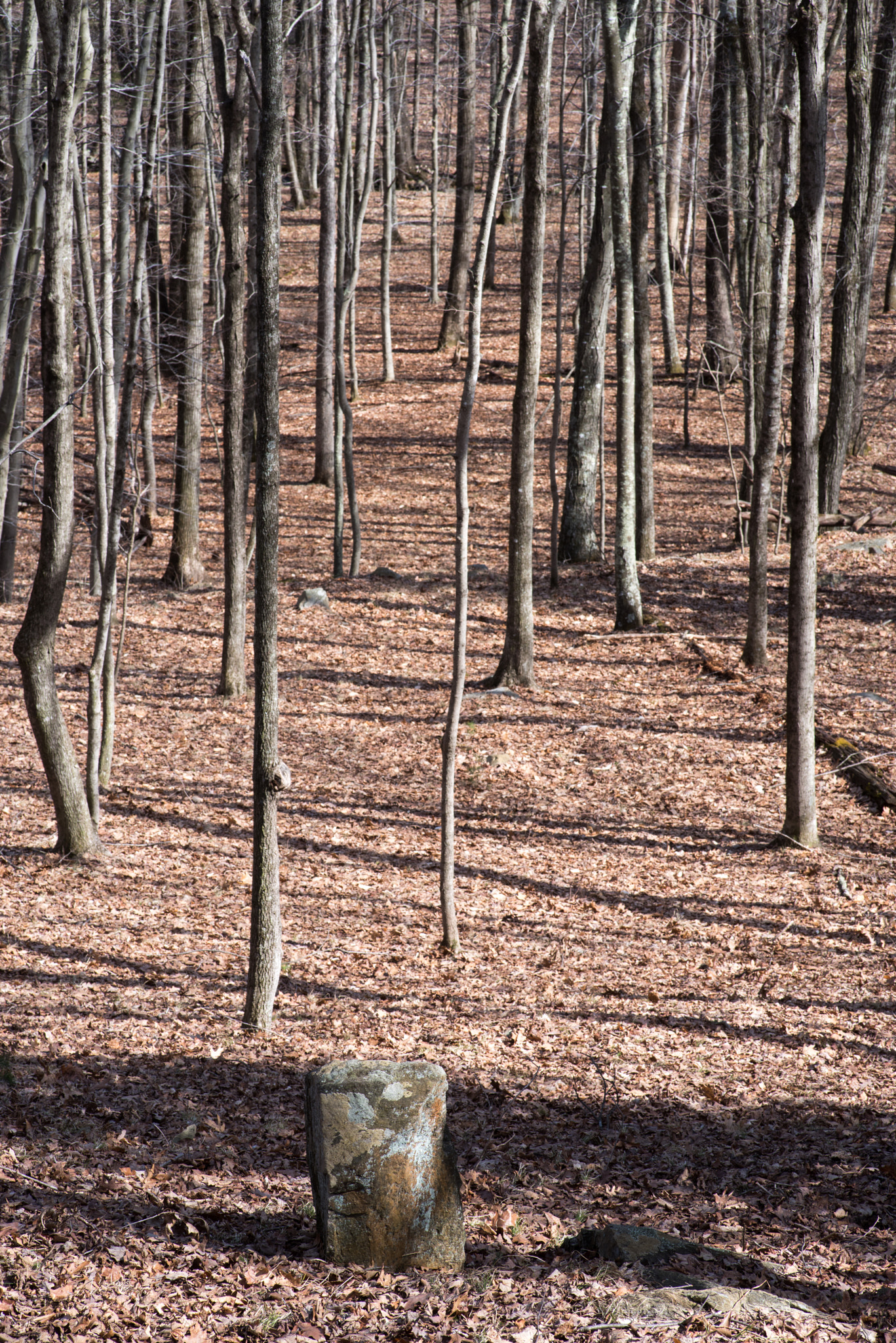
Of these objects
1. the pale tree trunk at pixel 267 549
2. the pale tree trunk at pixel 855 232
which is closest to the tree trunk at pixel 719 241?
the pale tree trunk at pixel 855 232

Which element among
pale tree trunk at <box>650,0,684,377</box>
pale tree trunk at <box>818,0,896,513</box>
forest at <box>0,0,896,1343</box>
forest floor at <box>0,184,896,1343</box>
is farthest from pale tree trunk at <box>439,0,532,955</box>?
pale tree trunk at <box>818,0,896,513</box>

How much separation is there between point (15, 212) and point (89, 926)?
656 cm

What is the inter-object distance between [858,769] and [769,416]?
12.9 feet

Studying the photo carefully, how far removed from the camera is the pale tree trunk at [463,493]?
6.65 meters

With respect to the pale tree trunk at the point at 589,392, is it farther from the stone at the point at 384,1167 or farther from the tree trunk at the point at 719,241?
the stone at the point at 384,1167

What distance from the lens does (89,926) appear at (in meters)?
7.48

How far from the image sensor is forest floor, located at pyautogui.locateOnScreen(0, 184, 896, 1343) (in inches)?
160

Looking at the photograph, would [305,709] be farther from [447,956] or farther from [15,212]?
[15,212]

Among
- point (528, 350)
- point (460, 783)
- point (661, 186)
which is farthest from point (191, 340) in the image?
point (661, 186)

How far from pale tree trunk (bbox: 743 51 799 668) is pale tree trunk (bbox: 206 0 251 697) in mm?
5422

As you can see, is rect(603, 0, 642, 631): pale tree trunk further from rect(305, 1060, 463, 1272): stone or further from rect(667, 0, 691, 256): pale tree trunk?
rect(667, 0, 691, 256): pale tree trunk

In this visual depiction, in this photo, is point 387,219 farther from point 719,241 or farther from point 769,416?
point 769,416

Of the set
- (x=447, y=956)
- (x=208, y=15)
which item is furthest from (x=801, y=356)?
(x=208, y=15)

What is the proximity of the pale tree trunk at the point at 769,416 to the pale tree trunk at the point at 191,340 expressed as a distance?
6.65 meters
